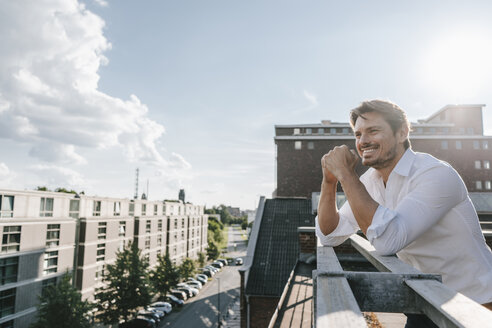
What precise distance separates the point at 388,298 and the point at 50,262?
3301 cm

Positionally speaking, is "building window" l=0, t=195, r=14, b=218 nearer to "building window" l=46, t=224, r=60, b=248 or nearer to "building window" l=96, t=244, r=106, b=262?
"building window" l=46, t=224, r=60, b=248

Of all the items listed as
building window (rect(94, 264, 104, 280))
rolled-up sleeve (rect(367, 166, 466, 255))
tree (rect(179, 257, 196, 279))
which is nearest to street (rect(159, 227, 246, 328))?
tree (rect(179, 257, 196, 279))

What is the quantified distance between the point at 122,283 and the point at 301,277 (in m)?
27.0

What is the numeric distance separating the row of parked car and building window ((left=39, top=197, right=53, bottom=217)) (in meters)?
12.9

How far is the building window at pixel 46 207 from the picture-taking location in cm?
2675

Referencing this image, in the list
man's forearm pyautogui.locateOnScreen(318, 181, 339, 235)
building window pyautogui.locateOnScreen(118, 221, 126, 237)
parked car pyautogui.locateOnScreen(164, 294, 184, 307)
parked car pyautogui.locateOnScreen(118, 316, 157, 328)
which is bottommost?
parked car pyautogui.locateOnScreen(164, 294, 184, 307)

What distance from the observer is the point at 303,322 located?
11.1ft

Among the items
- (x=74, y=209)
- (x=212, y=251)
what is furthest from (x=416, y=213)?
(x=212, y=251)

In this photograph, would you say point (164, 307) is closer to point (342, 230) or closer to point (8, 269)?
point (8, 269)

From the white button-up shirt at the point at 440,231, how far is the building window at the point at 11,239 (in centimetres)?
2935

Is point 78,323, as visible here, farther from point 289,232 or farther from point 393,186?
point 393,186

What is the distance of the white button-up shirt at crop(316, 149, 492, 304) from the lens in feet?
4.95

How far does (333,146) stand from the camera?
39969 millimetres

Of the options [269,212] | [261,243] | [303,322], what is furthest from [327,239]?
[269,212]
